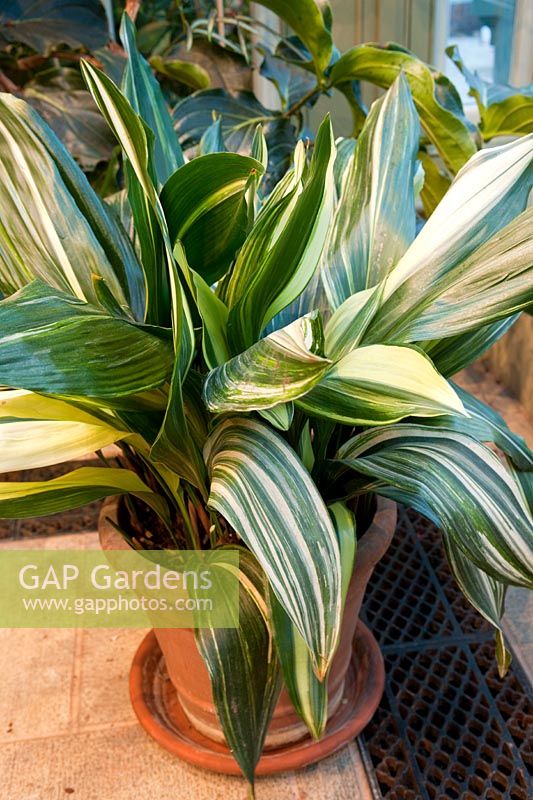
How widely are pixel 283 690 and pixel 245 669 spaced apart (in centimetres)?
17

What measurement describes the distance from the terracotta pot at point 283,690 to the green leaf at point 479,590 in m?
0.11

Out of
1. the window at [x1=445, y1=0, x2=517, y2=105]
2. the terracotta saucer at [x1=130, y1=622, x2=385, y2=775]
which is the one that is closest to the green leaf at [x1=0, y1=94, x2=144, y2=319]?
the terracotta saucer at [x1=130, y1=622, x2=385, y2=775]

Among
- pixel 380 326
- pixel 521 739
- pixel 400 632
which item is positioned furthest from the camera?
pixel 400 632

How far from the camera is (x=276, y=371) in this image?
1.75 ft

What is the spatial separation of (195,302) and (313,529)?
0.23 meters

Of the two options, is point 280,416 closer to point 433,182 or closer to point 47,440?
point 47,440

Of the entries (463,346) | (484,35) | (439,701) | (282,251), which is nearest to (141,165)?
(282,251)

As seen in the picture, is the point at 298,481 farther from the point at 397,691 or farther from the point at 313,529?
the point at 397,691

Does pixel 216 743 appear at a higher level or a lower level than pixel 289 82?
lower


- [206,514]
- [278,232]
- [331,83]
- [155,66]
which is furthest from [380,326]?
[155,66]

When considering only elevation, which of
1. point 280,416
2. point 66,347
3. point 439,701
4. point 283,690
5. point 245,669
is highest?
point 66,347

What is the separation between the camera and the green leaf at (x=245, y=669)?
68 cm

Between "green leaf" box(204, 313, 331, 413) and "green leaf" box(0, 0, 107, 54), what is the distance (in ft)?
3.49

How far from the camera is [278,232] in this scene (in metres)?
0.66
